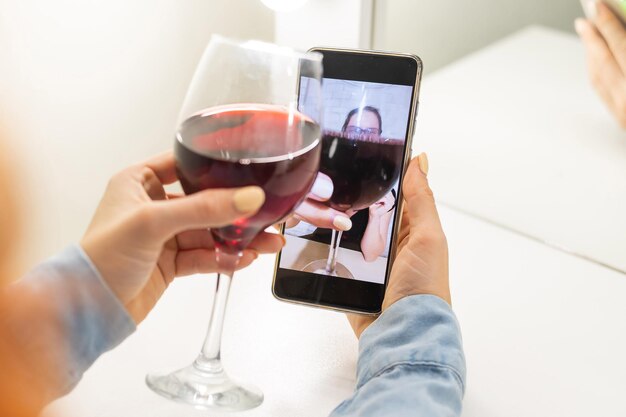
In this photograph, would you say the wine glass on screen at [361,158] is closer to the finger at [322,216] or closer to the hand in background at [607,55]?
the finger at [322,216]

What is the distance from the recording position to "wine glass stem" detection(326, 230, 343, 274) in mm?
739

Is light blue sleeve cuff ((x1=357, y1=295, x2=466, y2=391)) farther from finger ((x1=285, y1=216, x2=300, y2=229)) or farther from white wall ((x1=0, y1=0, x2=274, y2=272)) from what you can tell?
white wall ((x1=0, y1=0, x2=274, y2=272))

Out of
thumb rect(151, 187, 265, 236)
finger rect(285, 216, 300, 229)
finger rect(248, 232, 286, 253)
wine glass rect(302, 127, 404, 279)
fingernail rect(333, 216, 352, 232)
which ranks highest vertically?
thumb rect(151, 187, 265, 236)

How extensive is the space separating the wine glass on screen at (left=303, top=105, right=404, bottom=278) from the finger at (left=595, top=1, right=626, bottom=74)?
17.3 inches

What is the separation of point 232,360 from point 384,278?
153mm

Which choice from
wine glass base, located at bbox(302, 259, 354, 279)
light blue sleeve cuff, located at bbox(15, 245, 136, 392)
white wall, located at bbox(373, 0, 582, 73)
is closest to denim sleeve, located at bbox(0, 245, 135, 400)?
light blue sleeve cuff, located at bbox(15, 245, 136, 392)

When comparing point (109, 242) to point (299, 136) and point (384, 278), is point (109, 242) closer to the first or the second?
point (299, 136)

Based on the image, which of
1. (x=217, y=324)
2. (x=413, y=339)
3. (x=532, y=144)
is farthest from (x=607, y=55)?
(x=217, y=324)

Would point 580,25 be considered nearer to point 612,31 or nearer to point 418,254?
point 612,31

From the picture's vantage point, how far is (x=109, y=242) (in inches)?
21.3

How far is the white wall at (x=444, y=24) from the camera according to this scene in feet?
3.68

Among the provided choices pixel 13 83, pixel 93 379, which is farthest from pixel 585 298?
pixel 13 83

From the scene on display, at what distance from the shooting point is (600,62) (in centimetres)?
106

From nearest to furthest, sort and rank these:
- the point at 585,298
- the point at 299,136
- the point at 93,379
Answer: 1. the point at 299,136
2. the point at 93,379
3. the point at 585,298
